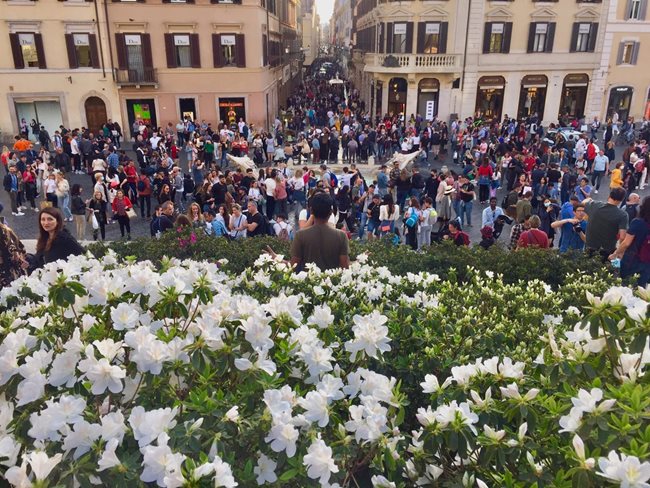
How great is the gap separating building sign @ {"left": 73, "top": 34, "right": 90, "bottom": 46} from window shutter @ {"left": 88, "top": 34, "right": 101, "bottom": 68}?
166 mm

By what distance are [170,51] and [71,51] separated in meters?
4.73

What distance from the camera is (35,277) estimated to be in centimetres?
463

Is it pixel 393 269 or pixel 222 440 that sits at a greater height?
pixel 222 440

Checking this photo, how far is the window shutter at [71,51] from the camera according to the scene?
89.6 feet

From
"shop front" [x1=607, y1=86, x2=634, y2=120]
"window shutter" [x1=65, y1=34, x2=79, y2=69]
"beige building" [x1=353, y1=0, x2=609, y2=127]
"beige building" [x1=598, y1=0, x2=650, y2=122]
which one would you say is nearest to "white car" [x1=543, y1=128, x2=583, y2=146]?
"beige building" [x1=353, y1=0, x2=609, y2=127]

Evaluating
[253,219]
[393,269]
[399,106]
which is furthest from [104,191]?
[399,106]

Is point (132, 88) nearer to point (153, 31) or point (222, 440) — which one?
point (153, 31)

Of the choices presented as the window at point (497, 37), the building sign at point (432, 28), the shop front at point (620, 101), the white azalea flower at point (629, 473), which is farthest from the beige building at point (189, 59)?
the white azalea flower at point (629, 473)

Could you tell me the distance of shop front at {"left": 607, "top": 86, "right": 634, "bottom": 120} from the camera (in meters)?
35.8

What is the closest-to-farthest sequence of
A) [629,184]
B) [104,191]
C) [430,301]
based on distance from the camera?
[430,301] < [104,191] < [629,184]

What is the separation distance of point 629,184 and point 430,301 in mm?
14812

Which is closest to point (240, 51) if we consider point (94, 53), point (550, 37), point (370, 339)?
point (94, 53)

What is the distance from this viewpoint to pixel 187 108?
30.0 meters

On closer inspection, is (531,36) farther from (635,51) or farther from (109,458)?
(109,458)
